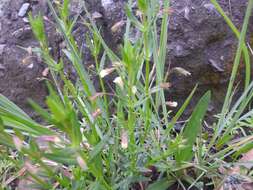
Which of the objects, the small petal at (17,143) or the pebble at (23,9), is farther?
the pebble at (23,9)

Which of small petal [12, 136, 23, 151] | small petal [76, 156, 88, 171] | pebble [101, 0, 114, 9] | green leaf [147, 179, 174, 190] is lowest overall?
green leaf [147, 179, 174, 190]

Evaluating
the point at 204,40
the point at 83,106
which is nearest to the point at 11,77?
the point at 83,106

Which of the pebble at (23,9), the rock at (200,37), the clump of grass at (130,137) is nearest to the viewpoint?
Answer: the clump of grass at (130,137)

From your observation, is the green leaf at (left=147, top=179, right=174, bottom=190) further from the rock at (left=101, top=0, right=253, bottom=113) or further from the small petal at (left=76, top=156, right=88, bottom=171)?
the rock at (left=101, top=0, right=253, bottom=113)

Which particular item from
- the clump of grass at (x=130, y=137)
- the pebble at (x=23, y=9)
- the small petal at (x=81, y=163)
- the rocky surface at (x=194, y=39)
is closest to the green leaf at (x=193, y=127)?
the clump of grass at (x=130, y=137)

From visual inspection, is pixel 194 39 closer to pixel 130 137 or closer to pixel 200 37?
pixel 200 37

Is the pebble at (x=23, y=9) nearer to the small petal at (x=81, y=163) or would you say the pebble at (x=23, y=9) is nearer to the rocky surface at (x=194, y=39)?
the rocky surface at (x=194, y=39)

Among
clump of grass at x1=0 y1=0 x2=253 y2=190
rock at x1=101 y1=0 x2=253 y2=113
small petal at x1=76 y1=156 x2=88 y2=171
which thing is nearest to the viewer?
small petal at x1=76 y1=156 x2=88 y2=171

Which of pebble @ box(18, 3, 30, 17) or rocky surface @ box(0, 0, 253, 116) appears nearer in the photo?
rocky surface @ box(0, 0, 253, 116)

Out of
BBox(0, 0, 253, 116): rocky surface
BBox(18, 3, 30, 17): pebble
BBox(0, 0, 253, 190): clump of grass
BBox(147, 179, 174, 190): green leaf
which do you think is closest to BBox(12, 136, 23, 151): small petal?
BBox(0, 0, 253, 190): clump of grass
